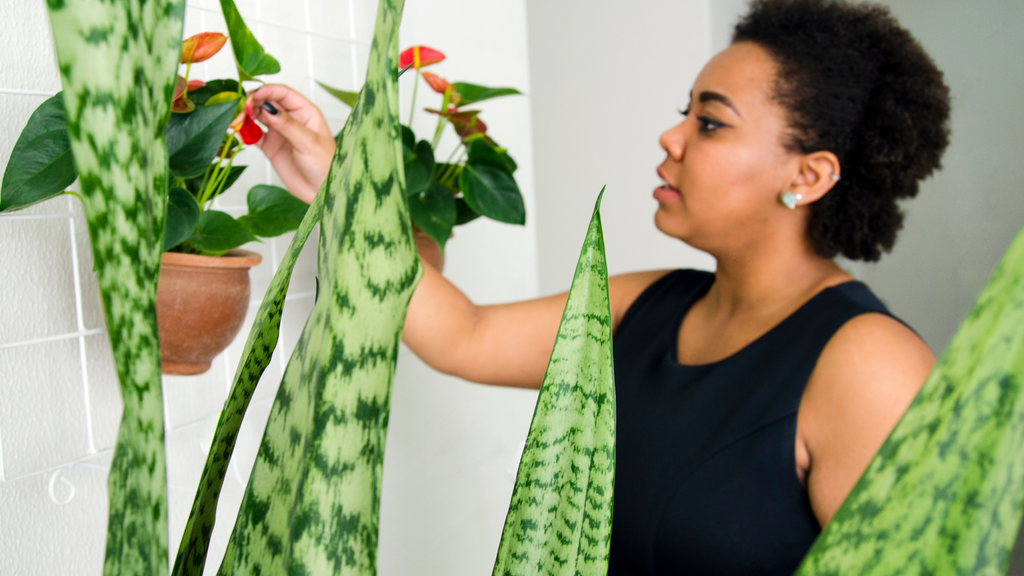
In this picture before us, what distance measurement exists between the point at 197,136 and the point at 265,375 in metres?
0.38

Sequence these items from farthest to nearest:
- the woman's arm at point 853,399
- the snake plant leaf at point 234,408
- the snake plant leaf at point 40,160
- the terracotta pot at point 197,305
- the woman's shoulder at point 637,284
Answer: the woman's shoulder at point 637,284
the woman's arm at point 853,399
the terracotta pot at point 197,305
the snake plant leaf at point 40,160
the snake plant leaf at point 234,408

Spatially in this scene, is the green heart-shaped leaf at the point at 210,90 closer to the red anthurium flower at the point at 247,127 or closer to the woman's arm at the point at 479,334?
the red anthurium flower at the point at 247,127

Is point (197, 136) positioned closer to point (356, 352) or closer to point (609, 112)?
point (356, 352)

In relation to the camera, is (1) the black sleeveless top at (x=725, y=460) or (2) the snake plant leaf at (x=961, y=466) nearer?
(2) the snake plant leaf at (x=961, y=466)

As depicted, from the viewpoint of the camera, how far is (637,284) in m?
1.17

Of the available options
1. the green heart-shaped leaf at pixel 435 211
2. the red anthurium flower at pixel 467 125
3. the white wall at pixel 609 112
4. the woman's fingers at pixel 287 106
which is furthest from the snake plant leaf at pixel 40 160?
the white wall at pixel 609 112

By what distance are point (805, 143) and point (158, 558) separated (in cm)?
94

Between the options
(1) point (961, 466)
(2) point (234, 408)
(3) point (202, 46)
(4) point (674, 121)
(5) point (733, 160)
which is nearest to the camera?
(1) point (961, 466)

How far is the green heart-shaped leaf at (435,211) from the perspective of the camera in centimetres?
71

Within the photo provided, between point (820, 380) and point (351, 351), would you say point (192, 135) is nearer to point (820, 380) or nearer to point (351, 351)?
point (351, 351)

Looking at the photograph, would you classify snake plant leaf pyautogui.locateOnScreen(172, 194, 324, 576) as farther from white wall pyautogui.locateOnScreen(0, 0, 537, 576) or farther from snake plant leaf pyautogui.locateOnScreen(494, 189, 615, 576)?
white wall pyautogui.locateOnScreen(0, 0, 537, 576)

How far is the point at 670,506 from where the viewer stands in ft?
2.74

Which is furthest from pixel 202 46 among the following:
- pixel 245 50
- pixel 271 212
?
pixel 271 212

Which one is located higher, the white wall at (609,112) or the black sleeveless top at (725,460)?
the white wall at (609,112)
